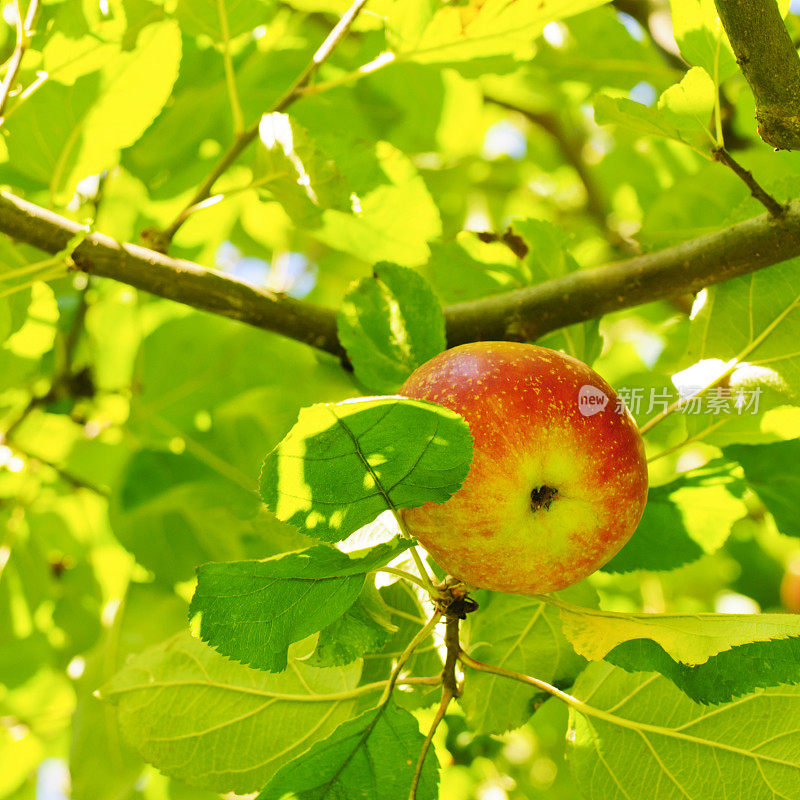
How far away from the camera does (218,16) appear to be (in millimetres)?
1202

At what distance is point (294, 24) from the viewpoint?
5.91ft

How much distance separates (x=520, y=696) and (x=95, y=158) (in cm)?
99

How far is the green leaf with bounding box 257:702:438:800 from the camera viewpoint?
776mm

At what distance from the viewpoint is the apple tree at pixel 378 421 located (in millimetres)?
775

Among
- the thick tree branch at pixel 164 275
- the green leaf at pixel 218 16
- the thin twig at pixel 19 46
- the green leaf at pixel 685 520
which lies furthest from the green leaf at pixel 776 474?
the thin twig at pixel 19 46

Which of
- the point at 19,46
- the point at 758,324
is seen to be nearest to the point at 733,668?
the point at 758,324

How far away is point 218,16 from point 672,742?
1156mm

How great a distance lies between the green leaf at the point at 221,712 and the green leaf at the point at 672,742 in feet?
0.97

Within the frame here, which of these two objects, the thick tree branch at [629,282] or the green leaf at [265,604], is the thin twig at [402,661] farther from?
the thick tree branch at [629,282]

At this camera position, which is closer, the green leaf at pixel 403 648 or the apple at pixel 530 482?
the apple at pixel 530 482

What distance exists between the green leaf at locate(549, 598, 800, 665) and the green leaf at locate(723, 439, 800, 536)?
19.2 inches

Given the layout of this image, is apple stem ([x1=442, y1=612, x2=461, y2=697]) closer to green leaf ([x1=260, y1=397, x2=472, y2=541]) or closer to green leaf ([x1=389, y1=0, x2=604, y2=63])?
green leaf ([x1=260, y1=397, x2=472, y2=541])

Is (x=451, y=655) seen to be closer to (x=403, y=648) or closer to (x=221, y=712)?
(x=403, y=648)

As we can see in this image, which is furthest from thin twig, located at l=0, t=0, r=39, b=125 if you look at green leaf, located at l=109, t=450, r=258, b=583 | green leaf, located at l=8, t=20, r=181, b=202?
green leaf, located at l=109, t=450, r=258, b=583
